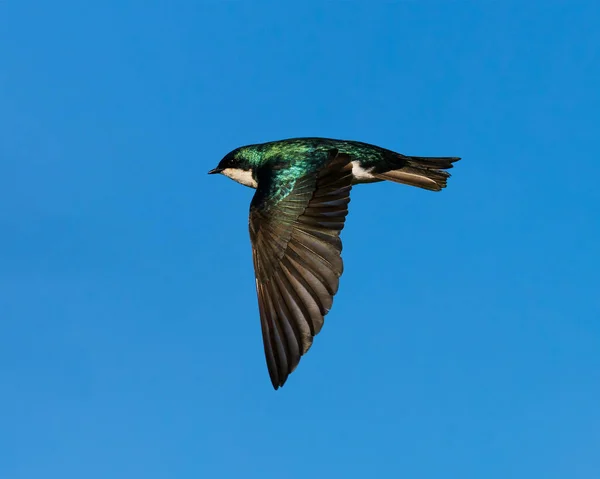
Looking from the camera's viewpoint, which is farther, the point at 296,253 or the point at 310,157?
the point at 310,157

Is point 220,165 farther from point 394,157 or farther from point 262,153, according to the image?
point 394,157

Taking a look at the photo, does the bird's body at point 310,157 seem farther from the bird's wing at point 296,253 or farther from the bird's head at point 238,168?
the bird's wing at point 296,253

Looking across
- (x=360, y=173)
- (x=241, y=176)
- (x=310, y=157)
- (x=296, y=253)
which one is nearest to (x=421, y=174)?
(x=360, y=173)

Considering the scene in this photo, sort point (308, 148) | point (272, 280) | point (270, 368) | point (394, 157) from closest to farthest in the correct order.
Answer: point (270, 368) < point (272, 280) < point (308, 148) < point (394, 157)

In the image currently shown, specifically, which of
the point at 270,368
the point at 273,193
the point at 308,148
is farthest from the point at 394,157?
the point at 270,368

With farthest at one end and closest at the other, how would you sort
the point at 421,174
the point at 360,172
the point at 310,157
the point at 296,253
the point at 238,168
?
1. the point at 238,168
2. the point at 421,174
3. the point at 360,172
4. the point at 310,157
5. the point at 296,253

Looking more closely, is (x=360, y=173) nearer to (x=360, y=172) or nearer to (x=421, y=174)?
(x=360, y=172)

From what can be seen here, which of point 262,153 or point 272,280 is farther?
point 262,153
